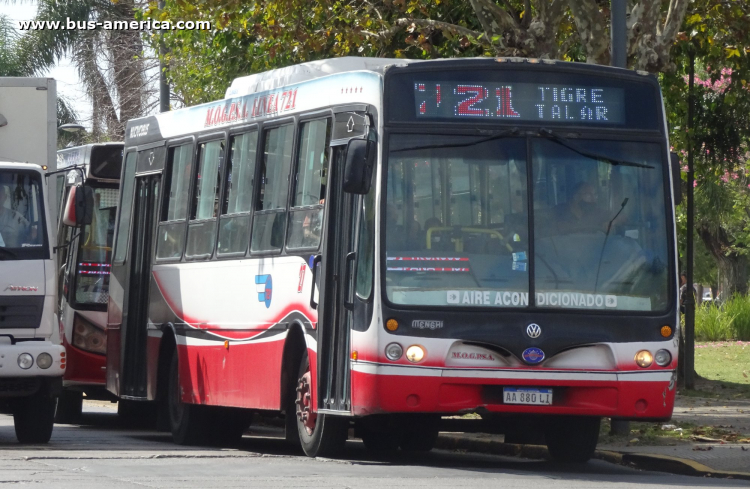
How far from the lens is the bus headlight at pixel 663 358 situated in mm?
11078

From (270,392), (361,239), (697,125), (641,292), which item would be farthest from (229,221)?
(697,125)

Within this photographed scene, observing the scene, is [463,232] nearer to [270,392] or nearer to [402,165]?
[402,165]

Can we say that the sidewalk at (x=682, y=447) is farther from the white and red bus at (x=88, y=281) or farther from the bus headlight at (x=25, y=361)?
the white and red bus at (x=88, y=281)

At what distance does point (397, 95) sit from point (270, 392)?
2949 millimetres

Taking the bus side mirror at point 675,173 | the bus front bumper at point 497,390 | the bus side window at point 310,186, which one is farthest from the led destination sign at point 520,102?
the bus front bumper at point 497,390

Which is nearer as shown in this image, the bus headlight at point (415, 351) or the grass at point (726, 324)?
the bus headlight at point (415, 351)

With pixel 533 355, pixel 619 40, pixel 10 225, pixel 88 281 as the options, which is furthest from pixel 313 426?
pixel 88 281

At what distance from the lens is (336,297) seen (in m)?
11.4

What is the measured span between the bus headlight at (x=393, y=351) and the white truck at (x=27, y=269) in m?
4.14

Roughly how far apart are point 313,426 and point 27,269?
3.46 metres

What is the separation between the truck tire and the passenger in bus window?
1383mm

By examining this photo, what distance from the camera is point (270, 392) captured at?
12648 mm

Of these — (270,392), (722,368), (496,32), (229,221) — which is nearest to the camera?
(270,392)

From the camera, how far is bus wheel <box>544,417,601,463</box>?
40.0 ft
